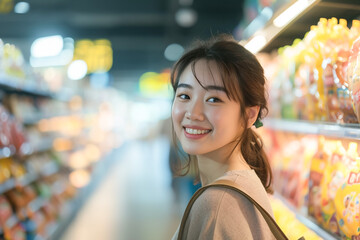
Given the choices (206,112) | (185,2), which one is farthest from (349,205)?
(185,2)

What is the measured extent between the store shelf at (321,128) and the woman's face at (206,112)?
50cm

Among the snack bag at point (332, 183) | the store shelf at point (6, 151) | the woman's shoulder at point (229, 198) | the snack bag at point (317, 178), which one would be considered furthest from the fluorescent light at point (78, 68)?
the woman's shoulder at point (229, 198)

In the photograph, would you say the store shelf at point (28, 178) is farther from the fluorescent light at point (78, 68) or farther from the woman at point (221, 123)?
the fluorescent light at point (78, 68)

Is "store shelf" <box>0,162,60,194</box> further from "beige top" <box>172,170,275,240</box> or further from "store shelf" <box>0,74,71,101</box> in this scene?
"beige top" <box>172,170,275,240</box>

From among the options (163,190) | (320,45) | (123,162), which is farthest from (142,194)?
(320,45)

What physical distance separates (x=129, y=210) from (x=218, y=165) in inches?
230

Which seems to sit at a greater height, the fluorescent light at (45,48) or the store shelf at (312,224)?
the fluorescent light at (45,48)

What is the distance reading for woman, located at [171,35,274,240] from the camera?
1242 millimetres

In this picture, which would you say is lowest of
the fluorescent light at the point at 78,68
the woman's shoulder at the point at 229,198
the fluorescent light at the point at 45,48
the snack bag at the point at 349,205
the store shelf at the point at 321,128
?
the snack bag at the point at 349,205

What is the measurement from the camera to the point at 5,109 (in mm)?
4449

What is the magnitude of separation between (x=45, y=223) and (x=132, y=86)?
2313 centimetres

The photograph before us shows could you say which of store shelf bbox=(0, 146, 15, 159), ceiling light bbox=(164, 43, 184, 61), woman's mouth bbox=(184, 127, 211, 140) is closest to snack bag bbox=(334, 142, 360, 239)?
woman's mouth bbox=(184, 127, 211, 140)

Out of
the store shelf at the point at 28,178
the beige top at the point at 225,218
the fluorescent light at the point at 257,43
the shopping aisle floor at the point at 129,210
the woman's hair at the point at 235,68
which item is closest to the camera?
the beige top at the point at 225,218

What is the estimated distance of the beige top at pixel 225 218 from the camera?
3.97 ft
